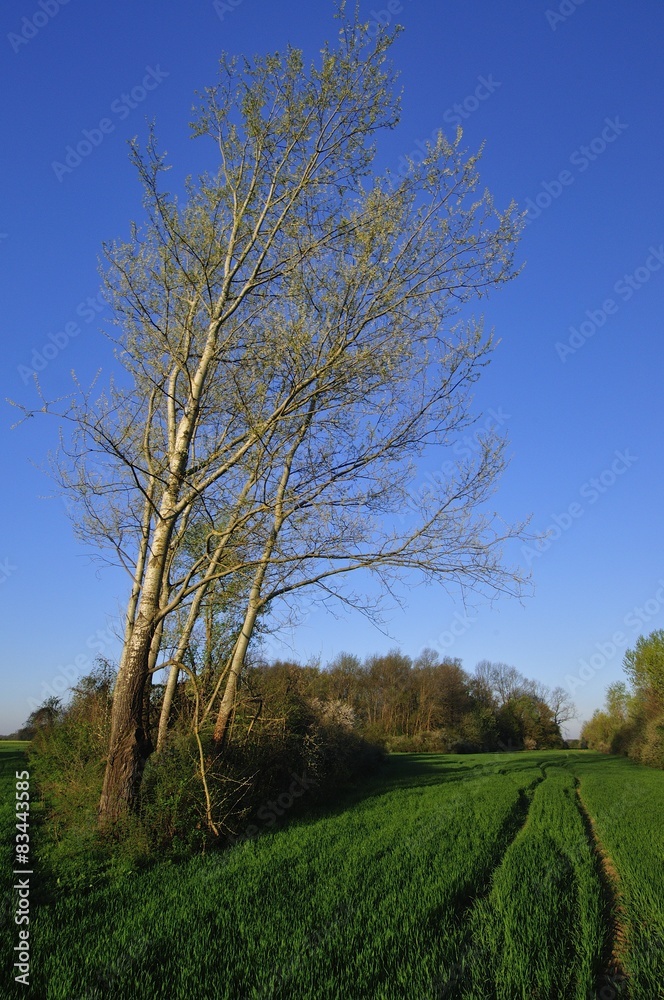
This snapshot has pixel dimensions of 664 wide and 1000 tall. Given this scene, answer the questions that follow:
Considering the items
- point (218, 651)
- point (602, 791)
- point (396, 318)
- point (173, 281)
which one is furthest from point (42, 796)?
point (602, 791)

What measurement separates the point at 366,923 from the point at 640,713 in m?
50.3

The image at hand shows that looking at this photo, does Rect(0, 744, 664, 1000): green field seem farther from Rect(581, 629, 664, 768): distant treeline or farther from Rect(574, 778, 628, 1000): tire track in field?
Rect(581, 629, 664, 768): distant treeline

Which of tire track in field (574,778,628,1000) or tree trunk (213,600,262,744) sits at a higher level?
tree trunk (213,600,262,744)

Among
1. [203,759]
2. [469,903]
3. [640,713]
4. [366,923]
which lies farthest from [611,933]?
[640,713]

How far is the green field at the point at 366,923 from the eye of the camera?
13.6 feet

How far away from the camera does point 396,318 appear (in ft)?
27.5

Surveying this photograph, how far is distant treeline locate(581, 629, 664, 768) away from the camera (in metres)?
37.4

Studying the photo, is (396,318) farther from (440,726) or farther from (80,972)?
(440,726)

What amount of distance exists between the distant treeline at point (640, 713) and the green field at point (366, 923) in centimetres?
3297

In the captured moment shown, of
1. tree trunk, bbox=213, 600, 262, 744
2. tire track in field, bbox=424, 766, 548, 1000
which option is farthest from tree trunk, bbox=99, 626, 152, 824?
tire track in field, bbox=424, 766, 548, 1000

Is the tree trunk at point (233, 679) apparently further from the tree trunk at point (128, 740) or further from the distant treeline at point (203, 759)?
the tree trunk at point (128, 740)

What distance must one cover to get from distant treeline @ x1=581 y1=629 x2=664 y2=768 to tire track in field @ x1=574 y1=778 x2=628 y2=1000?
3269 centimetres

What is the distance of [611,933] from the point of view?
229 inches

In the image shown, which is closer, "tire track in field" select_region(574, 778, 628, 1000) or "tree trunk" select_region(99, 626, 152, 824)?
"tire track in field" select_region(574, 778, 628, 1000)
